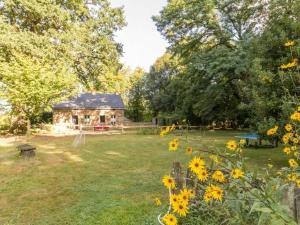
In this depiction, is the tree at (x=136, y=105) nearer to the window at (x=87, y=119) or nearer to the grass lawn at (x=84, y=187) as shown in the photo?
the window at (x=87, y=119)

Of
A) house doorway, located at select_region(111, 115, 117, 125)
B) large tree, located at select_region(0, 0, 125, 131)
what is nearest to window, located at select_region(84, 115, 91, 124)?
house doorway, located at select_region(111, 115, 117, 125)

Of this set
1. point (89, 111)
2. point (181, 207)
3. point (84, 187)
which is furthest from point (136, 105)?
point (181, 207)

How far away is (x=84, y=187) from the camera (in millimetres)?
7707

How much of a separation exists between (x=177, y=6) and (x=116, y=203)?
20136mm

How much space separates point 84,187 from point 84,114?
90.3 feet

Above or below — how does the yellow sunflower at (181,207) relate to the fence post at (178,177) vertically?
above

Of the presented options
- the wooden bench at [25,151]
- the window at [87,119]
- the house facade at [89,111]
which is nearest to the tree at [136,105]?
the house facade at [89,111]

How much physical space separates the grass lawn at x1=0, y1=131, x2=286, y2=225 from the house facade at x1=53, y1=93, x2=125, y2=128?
68.2 ft

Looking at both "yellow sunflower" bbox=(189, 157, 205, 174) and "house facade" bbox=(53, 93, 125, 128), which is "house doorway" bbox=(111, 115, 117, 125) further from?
"yellow sunflower" bbox=(189, 157, 205, 174)

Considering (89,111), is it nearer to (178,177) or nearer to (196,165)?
(178,177)

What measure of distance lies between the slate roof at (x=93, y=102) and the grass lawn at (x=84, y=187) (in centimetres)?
2098

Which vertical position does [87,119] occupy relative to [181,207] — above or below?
above

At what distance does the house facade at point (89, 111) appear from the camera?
33.3m

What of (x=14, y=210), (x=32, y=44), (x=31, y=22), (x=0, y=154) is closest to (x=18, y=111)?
(x=32, y=44)
